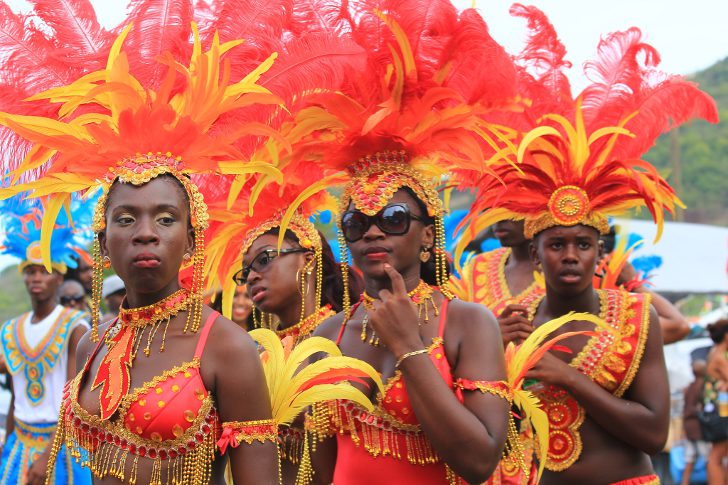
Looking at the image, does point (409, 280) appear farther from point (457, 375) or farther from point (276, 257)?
point (276, 257)

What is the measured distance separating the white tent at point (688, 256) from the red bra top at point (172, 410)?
1259 centimetres

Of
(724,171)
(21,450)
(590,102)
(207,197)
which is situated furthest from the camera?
(724,171)

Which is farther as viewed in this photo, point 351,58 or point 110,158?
point 351,58

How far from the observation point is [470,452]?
380 centimetres

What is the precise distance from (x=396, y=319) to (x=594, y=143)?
2.26 metres

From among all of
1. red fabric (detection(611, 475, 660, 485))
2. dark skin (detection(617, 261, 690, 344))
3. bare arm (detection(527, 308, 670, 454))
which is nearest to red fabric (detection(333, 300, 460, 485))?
bare arm (detection(527, 308, 670, 454))

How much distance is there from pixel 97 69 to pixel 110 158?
0.50m

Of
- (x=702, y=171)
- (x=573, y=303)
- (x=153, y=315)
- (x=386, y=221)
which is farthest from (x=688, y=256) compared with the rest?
(x=702, y=171)

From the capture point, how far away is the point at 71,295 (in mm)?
10445

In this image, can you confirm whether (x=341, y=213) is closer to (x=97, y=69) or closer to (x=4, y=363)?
(x=97, y=69)

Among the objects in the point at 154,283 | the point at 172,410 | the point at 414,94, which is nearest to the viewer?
the point at 172,410

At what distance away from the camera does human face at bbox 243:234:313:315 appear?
5590mm

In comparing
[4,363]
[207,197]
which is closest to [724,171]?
[4,363]

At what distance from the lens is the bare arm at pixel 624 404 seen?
5188mm
